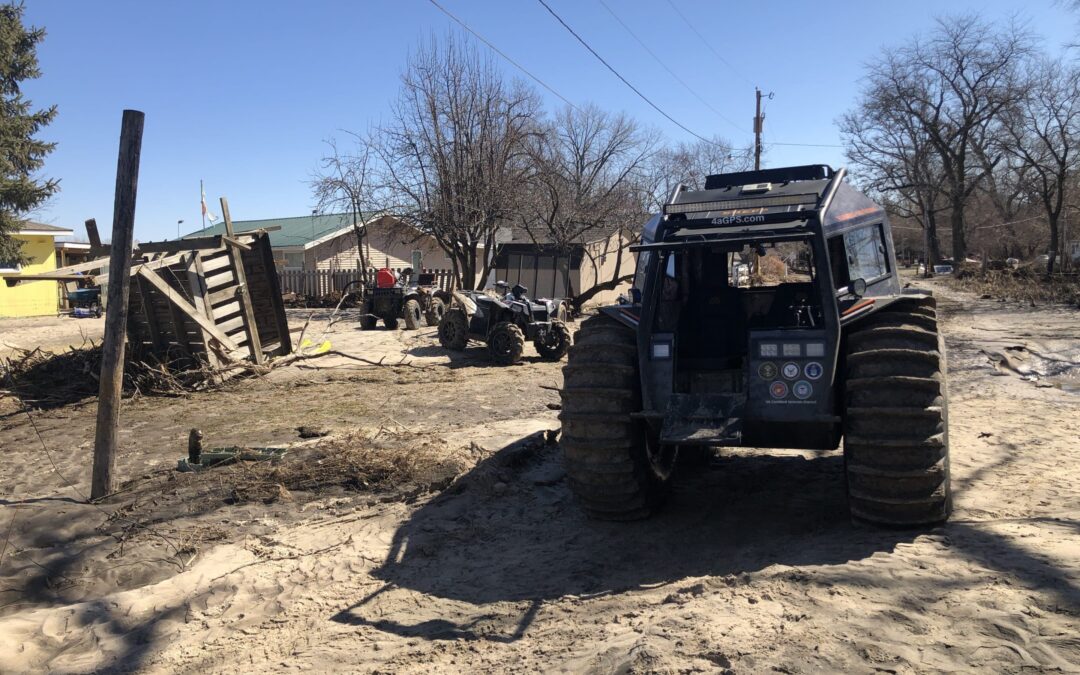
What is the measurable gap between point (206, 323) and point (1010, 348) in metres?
13.8

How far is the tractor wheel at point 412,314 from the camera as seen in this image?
1947cm

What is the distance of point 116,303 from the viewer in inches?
260

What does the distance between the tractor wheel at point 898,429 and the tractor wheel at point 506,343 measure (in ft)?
33.5

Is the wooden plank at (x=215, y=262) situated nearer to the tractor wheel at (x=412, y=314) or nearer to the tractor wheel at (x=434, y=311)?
the tractor wheel at (x=412, y=314)

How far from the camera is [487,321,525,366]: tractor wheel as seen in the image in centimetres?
1483

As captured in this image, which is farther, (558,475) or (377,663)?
(558,475)

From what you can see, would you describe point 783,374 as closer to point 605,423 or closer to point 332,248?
point 605,423

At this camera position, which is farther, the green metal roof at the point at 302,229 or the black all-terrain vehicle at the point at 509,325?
the green metal roof at the point at 302,229

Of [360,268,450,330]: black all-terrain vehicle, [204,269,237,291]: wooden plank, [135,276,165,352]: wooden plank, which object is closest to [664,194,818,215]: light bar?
[204,269,237,291]: wooden plank

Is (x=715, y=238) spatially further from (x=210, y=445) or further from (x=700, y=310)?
(x=210, y=445)

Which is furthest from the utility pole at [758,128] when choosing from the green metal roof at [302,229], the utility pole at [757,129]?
the green metal roof at [302,229]

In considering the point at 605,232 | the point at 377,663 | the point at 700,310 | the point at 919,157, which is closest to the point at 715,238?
the point at 700,310

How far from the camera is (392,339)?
18156 millimetres

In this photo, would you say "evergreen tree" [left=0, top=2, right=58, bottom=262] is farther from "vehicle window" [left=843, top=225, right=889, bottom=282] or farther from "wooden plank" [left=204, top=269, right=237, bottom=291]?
"vehicle window" [left=843, top=225, right=889, bottom=282]
